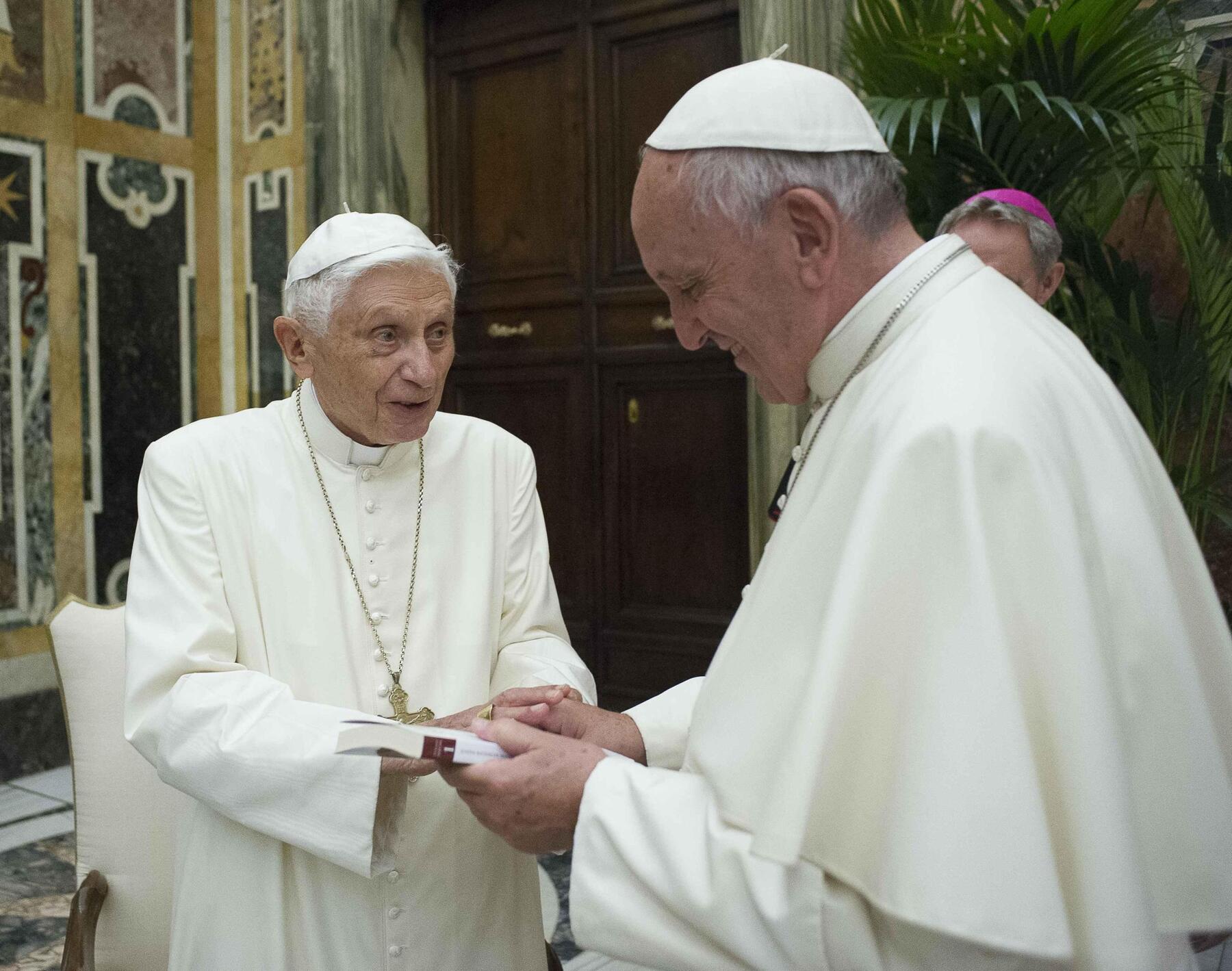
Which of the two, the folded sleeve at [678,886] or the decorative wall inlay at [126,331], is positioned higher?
the decorative wall inlay at [126,331]

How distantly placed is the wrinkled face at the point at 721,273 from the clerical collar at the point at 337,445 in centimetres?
81

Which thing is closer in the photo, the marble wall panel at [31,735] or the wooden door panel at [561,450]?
the marble wall panel at [31,735]

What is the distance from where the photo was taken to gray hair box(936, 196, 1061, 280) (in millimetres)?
2953

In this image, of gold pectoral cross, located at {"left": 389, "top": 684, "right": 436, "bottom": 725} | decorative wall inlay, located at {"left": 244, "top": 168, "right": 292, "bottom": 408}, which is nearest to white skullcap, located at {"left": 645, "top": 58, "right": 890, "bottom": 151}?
gold pectoral cross, located at {"left": 389, "top": 684, "right": 436, "bottom": 725}

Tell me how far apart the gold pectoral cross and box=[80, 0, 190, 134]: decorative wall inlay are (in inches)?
168

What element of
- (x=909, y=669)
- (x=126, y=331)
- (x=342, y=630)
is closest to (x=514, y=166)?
(x=126, y=331)

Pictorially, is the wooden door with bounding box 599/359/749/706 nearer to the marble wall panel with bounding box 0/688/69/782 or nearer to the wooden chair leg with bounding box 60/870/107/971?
the marble wall panel with bounding box 0/688/69/782

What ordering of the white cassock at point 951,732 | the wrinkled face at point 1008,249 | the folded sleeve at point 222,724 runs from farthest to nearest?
1. the wrinkled face at point 1008,249
2. the folded sleeve at point 222,724
3. the white cassock at point 951,732

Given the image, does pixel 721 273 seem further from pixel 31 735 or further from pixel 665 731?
pixel 31 735

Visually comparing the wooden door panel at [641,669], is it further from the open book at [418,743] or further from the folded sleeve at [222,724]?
the open book at [418,743]

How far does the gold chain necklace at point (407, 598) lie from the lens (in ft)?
6.41

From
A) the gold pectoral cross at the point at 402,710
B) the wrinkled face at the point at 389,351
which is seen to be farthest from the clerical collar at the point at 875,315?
the gold pectoral cross at the point at 402,710

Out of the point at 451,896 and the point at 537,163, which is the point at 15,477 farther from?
the point at 451,896

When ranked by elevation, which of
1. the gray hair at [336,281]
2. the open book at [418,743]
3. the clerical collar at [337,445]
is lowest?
the open book at [418,743]
